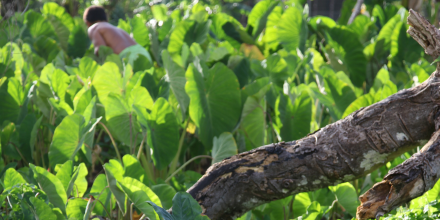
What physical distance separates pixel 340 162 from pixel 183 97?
3.37 ft

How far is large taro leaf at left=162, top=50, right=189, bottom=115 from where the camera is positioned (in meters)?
1.94

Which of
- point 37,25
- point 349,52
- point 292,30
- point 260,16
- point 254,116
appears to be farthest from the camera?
point 260,16

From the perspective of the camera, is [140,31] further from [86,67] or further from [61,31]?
[86,67]

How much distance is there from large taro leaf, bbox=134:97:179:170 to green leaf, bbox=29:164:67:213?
38 cm

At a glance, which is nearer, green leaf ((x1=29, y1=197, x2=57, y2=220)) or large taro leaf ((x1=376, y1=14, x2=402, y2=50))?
green leaf ((x1=29, y1=197, x2=57, y2=220))

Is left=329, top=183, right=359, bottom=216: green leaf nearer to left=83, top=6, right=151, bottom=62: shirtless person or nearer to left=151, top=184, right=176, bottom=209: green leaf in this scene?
left=151, top=184, right=176, bottom=209: green leaf

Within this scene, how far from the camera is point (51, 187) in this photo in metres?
1.29

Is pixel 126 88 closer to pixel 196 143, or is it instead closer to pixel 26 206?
pixel 196 143

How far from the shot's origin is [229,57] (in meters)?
2.36

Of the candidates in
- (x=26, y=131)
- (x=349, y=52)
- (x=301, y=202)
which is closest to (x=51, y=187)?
(x=26, y=131)

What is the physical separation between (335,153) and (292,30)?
2.18 m

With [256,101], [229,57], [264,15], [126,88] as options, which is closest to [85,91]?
[126,88]

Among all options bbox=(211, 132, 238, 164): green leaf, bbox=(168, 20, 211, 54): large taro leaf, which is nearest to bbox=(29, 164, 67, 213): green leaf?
bbox=(211, 132, 238, 164): green leaf

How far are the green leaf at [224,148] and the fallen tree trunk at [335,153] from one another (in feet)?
1.58
